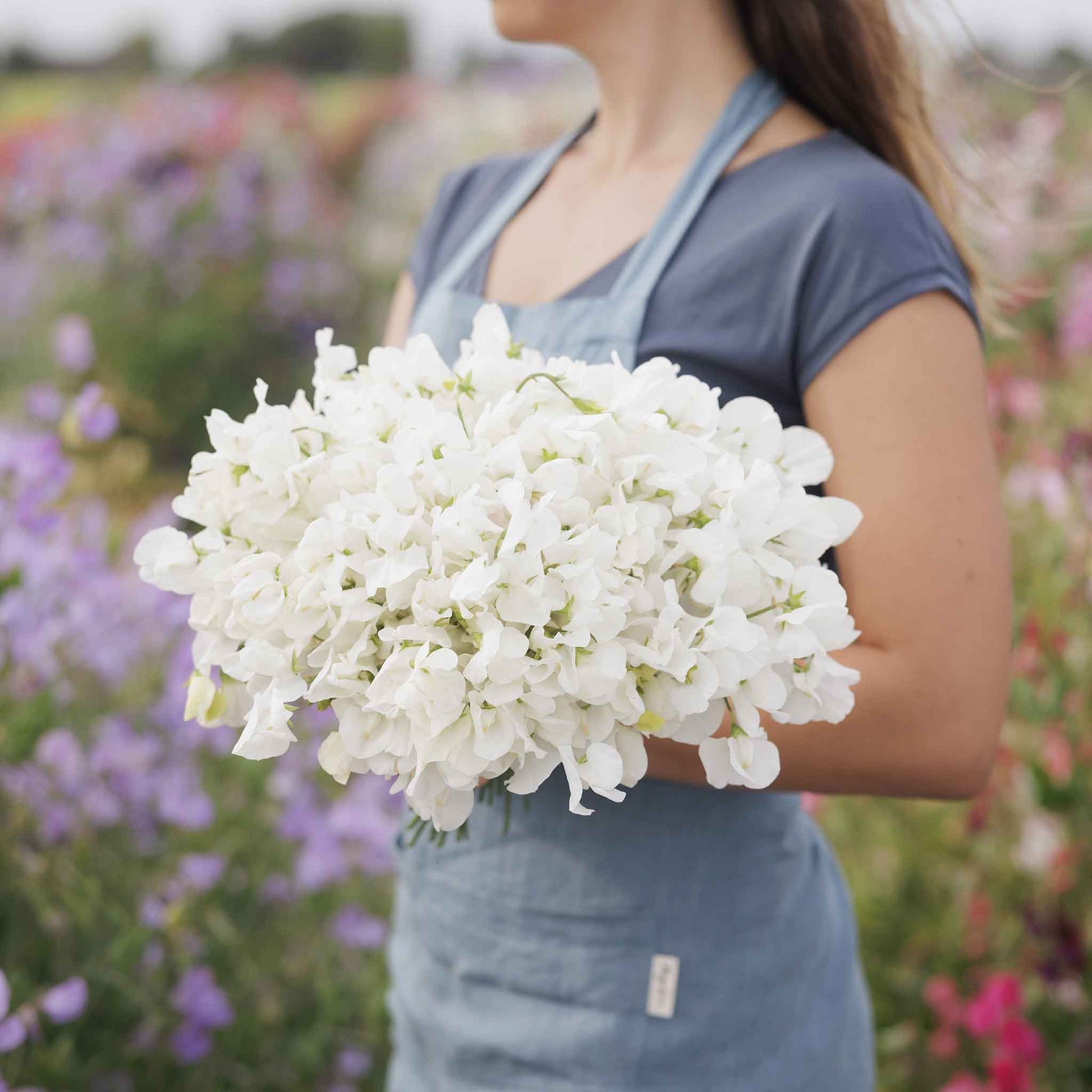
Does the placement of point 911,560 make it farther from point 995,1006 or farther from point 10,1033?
point 995,1006

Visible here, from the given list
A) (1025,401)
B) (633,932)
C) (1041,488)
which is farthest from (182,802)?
(1025,401)

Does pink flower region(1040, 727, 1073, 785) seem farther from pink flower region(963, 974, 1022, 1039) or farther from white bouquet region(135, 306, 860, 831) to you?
white bouquet region(135, 306, 860, 831)

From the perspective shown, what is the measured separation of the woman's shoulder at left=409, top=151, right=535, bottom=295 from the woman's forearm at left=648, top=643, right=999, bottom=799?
2.52 feet

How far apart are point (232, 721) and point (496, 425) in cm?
32

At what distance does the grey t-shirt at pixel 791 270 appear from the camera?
99 centimetres

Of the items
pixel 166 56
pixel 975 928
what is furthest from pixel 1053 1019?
pixel 166 56

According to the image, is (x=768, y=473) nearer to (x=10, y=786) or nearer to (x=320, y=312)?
(x=10, y=786)

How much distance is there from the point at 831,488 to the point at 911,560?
10cm

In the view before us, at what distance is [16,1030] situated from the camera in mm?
936

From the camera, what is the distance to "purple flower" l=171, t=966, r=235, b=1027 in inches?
62.2

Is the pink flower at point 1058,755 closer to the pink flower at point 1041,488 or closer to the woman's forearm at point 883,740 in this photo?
the pink flower at point 1041,488

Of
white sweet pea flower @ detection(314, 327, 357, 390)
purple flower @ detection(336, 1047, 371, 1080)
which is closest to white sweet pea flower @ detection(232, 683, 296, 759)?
white sweet pea flower @ detection(314, 327, 357, 390)

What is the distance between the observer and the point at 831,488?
101cm

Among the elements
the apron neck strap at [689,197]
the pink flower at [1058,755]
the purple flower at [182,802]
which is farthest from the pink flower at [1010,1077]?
the apron neck strap at [689,197]
